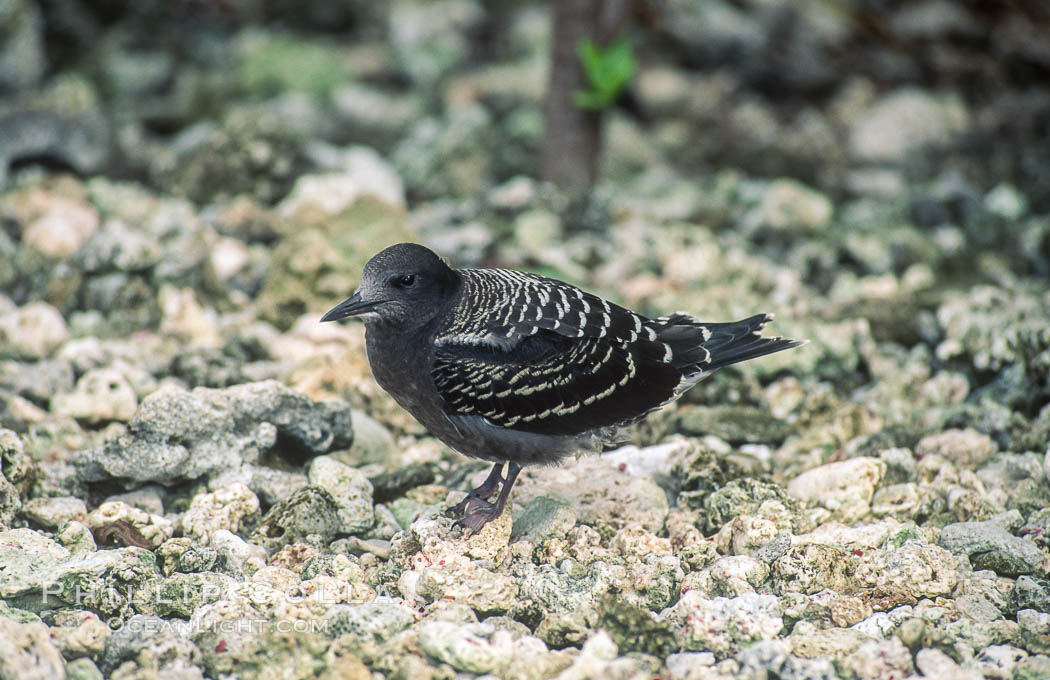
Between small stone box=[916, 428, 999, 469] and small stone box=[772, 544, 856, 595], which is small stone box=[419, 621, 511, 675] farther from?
small stone box=[916, 428, 999, 469]

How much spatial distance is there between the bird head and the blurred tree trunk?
11.8ft

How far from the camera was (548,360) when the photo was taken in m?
4.77

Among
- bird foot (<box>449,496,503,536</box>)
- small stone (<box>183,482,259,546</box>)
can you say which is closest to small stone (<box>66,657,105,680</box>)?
small stone (<box>183,482,259,546</box>)

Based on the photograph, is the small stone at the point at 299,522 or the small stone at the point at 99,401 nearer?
the small stone at the point at 299,522

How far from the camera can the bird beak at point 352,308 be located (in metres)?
4.61

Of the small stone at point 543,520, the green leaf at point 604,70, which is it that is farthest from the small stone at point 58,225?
the small stone at point 543,520

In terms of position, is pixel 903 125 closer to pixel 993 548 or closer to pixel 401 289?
pixel 993 548

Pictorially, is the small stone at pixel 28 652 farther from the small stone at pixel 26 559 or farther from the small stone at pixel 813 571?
the small stone at pixel 813 571

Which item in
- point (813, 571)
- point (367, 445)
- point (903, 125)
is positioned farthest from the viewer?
point (903, 125)

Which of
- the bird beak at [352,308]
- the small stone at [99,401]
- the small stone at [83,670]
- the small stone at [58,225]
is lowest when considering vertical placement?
the small stone at [83,670]

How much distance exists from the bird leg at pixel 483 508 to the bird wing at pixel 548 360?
338mm

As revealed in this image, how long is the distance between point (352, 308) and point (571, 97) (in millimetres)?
4106

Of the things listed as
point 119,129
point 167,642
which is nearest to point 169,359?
point 167,642

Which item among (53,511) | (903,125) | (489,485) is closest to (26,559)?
(53,511)
